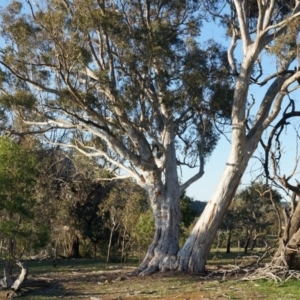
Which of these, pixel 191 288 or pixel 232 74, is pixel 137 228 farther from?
pixel 191 288

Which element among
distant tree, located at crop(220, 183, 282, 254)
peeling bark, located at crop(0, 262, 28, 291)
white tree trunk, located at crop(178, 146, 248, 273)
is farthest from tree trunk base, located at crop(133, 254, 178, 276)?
distant tree, located at crop(220, 183, 282, 254)

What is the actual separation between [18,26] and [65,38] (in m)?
1.67

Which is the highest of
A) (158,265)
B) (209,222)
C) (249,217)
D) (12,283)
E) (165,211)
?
(249,217)

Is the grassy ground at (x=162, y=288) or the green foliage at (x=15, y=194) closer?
the grassy ground at (x=162, y=288)

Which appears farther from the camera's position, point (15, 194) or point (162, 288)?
point (15, 194)

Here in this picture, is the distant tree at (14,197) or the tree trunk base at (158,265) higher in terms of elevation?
the distant tree at (14,197)

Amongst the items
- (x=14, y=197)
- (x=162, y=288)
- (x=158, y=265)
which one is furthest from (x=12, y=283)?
(x=158, y=265)

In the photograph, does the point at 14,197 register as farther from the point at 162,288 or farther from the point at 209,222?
the point at 209,222

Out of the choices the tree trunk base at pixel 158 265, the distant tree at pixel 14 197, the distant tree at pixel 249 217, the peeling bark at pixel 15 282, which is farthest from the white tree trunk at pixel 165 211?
the distant tree at pixel 249 217

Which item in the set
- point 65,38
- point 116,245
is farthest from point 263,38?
point 116,245

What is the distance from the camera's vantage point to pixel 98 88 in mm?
17047

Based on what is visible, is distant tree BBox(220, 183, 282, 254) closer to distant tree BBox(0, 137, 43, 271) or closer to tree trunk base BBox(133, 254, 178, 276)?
tree trunk base BBox(133, 254, 178, 276)

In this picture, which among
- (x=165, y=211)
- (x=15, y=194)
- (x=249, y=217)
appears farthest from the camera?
(x=249, y=217)

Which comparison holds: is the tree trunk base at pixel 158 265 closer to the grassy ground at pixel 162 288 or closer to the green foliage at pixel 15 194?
the grassy ground at pixel 162 288
